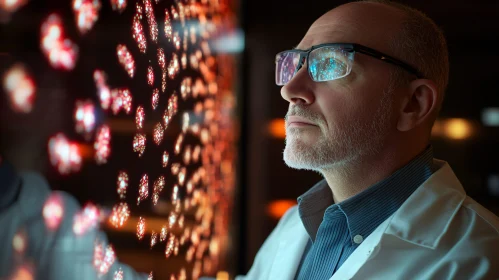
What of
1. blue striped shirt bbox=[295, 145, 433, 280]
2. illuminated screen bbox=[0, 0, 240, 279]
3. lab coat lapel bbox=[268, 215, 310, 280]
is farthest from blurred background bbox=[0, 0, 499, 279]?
blue striped shirt bbox=[295, 145, 433, 280]

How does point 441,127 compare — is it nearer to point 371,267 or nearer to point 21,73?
point 371,267

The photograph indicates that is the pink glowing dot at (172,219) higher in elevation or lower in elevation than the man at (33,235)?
lower

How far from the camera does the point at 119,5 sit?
734 millimetres

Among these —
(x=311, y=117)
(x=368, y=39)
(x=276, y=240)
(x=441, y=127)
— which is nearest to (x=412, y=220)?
(x=311, y=117)

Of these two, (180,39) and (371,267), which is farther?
(180,39)

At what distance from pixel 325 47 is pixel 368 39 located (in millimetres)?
105

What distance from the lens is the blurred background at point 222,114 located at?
1.77ft

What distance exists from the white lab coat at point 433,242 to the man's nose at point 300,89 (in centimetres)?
33

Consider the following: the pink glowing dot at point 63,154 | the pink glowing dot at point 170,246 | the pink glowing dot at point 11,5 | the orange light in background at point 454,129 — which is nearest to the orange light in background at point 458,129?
the orange light in background at point 454,129

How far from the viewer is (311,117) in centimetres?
117

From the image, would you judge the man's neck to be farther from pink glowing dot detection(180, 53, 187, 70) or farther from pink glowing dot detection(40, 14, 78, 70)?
pink glowing dot detection(40, 14, 78, 70)

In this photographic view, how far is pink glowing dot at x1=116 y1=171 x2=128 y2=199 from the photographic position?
0.78 m

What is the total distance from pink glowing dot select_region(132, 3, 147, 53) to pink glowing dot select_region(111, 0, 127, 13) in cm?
5

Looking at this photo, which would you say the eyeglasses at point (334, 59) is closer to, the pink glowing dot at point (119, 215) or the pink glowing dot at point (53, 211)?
the pink glowing dot at point (119, 215)
